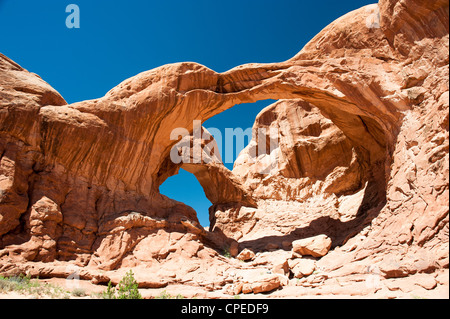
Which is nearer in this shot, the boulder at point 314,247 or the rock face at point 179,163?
the rock face at point 179,163

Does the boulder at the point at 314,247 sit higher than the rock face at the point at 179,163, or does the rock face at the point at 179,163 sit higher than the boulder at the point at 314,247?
the rock face at the point at 179,163

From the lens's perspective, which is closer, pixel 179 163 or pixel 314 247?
pixel 314 247

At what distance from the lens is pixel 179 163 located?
17.1 meters

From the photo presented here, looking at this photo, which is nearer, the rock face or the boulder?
the rock face

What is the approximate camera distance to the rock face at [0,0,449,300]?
9.00 m

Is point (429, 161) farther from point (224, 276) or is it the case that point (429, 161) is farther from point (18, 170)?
point (18, 170)

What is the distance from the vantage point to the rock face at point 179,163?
9.00 m

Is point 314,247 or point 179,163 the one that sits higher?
point 179,163

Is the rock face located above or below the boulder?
above

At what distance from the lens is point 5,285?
23.1ft

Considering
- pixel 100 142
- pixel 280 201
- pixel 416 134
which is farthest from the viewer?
pixel 280 201

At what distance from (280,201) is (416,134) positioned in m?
11.6
